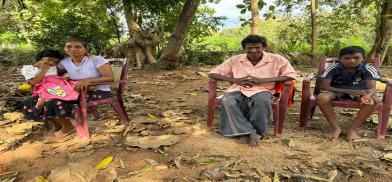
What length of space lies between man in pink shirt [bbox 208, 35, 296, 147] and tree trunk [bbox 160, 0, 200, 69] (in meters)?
4.99

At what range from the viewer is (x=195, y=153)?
398 cm

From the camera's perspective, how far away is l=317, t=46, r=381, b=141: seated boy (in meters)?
4.27

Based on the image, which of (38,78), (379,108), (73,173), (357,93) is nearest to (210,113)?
(357,93)

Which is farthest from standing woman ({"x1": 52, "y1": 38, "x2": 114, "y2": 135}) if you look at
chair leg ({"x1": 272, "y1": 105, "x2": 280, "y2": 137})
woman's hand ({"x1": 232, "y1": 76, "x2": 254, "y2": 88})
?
chair leg ({"x1": 272, "y1": 105, "x2": 280, "y2": 137})

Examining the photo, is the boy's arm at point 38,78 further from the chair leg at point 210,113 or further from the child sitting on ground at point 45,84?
the chair leg at point 210,113

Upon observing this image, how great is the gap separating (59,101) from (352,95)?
335 centimetres

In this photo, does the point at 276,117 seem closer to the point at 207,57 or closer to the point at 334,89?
the point at 334,89

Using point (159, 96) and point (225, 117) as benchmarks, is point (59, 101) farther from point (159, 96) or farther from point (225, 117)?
point (159, 96)

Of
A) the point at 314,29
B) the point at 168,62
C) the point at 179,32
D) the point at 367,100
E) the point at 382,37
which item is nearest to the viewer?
the point at 367,100

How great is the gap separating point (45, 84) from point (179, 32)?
18.5ft

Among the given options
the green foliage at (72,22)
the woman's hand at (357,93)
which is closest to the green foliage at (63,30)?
the green foliage at (72,22)

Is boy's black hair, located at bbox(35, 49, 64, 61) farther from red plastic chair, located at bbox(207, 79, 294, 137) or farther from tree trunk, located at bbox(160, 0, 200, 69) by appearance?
tree trunk, located at bbox(160, 0, 200, 69)

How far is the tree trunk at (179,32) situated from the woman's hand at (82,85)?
18.0 feet

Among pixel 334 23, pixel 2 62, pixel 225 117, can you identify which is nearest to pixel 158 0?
pixel 225 117
